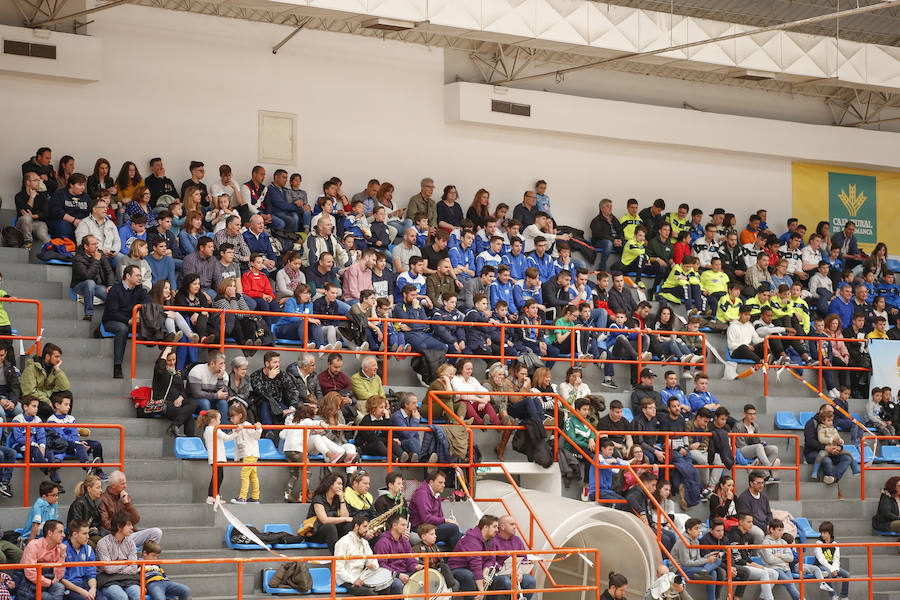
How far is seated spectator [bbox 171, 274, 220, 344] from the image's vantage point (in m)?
14.2

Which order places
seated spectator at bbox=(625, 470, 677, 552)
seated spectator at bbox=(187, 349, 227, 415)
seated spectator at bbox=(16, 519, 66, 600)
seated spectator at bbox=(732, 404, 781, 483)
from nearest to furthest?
1. seated spectator at bbox=(16, 519, 66, 600)
2. seated spectator at bbox=(187, 349, 227, 415)
3. seated spectator at bbox=(625, 470, 677, 552)
4. seated spectator at bbox=(732, 404, 781, 483)

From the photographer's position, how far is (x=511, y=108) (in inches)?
809

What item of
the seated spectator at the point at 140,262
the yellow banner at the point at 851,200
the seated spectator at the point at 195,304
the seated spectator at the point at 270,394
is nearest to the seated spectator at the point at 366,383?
the seated spectator at the point at 270,394

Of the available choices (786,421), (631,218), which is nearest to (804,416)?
(786,421)

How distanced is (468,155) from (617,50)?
10.3ft

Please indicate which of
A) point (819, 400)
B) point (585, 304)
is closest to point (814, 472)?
point (819, 400)

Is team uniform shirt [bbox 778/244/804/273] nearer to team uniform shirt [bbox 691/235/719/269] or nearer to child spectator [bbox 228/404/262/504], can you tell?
team uniform shirt [bbox 691/235/719/269]

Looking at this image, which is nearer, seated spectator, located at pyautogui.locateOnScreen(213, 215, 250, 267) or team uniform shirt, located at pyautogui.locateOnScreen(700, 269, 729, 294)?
seated spectator, located at pyautogui.locateOnScreen(213, 215, 250, 267)

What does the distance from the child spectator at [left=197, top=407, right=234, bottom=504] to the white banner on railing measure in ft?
32.8

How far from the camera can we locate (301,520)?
12.6 m

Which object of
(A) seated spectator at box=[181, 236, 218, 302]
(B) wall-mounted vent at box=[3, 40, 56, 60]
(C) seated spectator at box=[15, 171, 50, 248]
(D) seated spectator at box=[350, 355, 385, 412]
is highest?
(B) wall-mounted vent at box=[3, 40, 56, 60]

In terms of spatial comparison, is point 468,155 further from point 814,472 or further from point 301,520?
point 301,520

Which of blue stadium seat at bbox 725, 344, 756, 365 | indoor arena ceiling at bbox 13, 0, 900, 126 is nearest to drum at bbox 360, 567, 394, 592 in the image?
indoor arena ceiling at bbox 13, 0, 900, 126

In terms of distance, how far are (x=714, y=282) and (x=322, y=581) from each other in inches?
385
